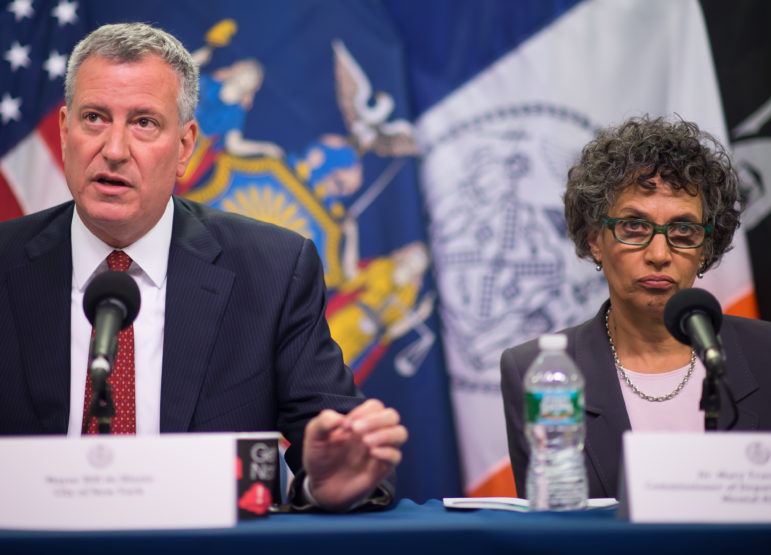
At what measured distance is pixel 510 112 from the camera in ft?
11.7

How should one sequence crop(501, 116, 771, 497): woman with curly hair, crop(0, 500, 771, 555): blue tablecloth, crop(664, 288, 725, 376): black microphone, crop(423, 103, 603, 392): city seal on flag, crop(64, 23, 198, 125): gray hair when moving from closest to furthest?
crop(0, 500, 771, 555): blue tablecloth → crop(664, 288, 725, 376): black microphone → crop(64, 23, 198, 125): gray hair → crop(501, 116, 771, 497): woman with curly hair → crop(423, 103, 603, 392): city seal on flag

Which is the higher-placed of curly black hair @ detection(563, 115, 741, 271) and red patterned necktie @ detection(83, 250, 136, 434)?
curly black hair @ detection(563, 115, 741, 271)

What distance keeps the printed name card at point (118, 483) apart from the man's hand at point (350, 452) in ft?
0.79

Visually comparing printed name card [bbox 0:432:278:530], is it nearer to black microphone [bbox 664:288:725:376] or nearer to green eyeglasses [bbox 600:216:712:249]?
black microphone [bbox 664:288:725:376]

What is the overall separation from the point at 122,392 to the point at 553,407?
1029 millimetres

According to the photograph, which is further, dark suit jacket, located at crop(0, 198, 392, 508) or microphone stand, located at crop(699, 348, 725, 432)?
dark suit jacket, located at crop(0, 198, 392, 508)

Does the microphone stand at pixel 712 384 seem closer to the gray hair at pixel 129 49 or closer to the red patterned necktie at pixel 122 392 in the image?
the red patterned necktie at pixel 122 392

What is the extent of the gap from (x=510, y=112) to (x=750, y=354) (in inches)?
61.2

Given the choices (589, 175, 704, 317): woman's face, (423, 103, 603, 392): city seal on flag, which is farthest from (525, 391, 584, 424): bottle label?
(423, 103, 603, 392): city seal on flag

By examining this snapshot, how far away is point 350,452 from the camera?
154 cm

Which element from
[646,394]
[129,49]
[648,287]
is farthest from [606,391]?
[129,49]

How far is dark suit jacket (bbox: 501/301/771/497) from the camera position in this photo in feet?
7.34

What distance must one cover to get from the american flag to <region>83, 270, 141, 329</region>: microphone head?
7.12 feet

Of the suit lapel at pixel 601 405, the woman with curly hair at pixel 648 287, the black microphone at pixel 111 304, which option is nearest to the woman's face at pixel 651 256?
the woman with curly hair at pixel 648 287
